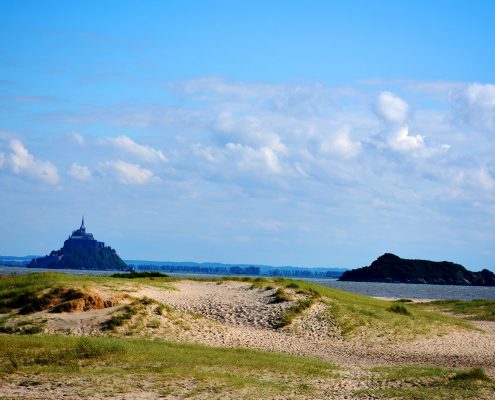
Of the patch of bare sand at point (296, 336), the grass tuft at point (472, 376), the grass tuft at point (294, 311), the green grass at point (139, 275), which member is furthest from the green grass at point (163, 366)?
the green grass at point (139, 275)

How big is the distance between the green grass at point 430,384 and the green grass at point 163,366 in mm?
1968

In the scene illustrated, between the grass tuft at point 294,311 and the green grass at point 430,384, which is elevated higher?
the grass tuft at point 294,311

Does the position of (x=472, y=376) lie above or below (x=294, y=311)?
below

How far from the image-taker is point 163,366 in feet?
77.9

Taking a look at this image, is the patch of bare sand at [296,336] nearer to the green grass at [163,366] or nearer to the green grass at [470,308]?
Result: the green grass at [163,366]

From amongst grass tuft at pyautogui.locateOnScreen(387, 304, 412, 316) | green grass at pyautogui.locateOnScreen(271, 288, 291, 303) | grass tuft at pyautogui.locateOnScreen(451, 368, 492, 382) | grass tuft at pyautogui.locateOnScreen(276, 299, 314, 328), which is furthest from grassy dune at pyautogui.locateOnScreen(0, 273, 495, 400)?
grass tuft at pyautogui.locateOnScreen(387, 304, 412, 316)

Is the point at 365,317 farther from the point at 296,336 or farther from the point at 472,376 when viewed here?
the point at 472,376

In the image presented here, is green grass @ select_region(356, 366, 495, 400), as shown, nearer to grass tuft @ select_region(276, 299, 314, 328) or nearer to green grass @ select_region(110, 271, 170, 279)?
grass tuft @ select_region(276, 299, 314, 328)

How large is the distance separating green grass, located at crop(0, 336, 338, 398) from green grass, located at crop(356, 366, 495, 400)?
6.46 ft

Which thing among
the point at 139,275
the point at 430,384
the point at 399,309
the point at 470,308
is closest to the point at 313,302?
the point at 399,309

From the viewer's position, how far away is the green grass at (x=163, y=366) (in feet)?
70.9

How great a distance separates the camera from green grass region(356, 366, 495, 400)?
2214cm

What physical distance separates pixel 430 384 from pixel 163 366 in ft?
29.0

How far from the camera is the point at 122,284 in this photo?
40.1 meters
